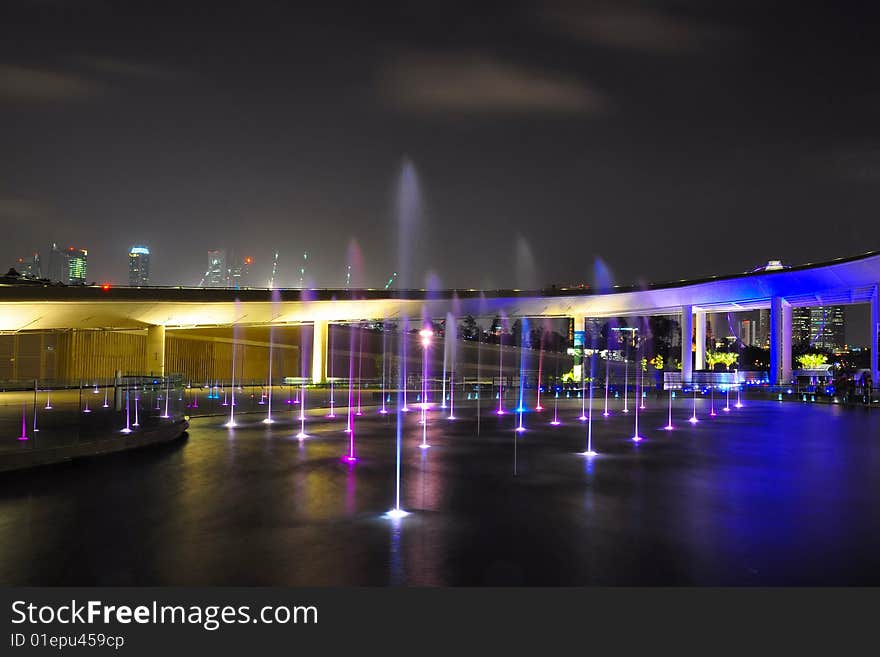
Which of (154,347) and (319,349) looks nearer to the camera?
(154,347)

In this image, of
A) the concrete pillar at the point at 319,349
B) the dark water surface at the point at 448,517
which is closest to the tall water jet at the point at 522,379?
the dark water surface at the point at 448,517

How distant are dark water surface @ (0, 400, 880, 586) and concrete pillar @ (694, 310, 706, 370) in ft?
164

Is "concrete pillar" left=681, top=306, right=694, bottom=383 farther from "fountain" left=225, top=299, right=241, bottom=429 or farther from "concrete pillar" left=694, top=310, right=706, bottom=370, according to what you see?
"fountain" left=225, top=299, right=241, bottom=429

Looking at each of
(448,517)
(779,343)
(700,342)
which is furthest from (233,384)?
(700,342)

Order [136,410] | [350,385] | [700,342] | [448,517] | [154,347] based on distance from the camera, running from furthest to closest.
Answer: [700,342]
[154,347]
[350,385]
[136,410]
[448,517]

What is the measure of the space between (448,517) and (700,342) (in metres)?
61.1

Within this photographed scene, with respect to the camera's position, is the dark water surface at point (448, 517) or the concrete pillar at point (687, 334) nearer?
the dark water surface at point (448, 517)

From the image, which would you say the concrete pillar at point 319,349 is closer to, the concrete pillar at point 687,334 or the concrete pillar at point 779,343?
the concrete pillar at point 687,334

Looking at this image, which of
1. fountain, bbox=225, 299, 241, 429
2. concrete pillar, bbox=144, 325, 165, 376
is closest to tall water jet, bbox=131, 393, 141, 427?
fountain, bbox=225, 299, 241, 429

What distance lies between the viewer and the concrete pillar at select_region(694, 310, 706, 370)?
210 feet

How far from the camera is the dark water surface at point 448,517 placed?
635 cm

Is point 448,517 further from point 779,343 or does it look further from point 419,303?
point 779,343

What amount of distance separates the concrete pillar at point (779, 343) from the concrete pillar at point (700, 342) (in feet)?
29.1

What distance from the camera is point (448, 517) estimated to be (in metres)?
8.55
